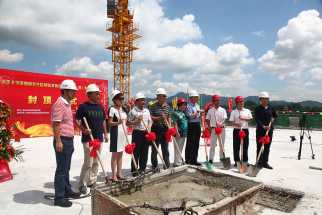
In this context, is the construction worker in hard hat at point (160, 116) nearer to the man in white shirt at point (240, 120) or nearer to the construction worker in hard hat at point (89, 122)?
the construction worker in hard hat at point (89, 122)

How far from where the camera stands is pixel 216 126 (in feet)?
20.9

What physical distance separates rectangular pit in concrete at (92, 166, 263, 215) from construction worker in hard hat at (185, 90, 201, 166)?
2.07 metres

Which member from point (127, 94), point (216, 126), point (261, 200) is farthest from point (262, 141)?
point (127, 94)

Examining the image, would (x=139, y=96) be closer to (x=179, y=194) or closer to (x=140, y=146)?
(x=140, y=146)

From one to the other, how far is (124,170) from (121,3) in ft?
91.4

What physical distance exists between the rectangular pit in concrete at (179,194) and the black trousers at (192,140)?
2.06 metres

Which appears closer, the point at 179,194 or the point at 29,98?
the point at 179,194

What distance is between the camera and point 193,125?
6316 mm

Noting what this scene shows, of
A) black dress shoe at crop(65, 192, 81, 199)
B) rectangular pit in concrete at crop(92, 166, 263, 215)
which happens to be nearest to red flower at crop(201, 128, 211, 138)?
rectangular pit in concrete at crop(92, 166, 263, 215)

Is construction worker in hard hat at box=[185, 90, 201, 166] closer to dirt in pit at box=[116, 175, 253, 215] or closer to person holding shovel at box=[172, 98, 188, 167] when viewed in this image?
person holding shovel at box=[172, 98, 188, 167]

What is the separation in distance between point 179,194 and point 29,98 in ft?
34.3

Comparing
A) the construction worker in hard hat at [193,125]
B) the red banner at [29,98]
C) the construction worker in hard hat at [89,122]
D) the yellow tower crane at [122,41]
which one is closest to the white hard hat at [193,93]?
the construction worker in hard hat at [193,125]

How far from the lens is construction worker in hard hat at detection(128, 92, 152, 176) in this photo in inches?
204

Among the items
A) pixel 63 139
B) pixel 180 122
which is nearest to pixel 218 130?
pixel 180 122
